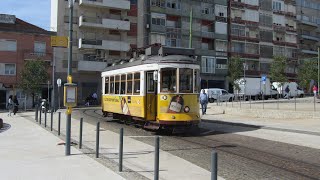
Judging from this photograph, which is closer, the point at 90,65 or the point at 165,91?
the point at 165,91

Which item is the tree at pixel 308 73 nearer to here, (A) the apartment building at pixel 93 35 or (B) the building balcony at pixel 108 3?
(A) the apartment building at pixel 93 35

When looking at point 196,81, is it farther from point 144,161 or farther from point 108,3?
point 108,3

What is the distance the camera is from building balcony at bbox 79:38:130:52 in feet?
180

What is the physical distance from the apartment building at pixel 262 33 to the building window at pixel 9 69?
112 ft

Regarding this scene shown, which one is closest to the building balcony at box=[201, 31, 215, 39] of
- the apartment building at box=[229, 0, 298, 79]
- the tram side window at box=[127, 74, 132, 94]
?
the apartment building at box=[229, 0, 298, 79]

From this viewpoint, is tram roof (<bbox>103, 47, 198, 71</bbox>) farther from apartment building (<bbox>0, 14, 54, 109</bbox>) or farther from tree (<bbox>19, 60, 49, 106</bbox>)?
apartment building (<bbox>0, 14, 54, 109</bbox>)

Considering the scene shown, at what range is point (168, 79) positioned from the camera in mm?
16875

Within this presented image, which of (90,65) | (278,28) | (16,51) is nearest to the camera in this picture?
(16,51)

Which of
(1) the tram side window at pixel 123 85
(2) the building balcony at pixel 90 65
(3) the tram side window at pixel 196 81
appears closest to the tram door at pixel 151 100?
(3) the tram side window at pixel 196 81

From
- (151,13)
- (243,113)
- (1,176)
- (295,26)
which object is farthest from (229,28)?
(1,176)

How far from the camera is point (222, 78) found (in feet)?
219

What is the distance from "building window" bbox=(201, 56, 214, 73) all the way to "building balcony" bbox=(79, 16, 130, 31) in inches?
524

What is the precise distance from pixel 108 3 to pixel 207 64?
1786 centimetres

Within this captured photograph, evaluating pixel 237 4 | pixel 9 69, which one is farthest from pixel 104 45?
pixel 237 4
